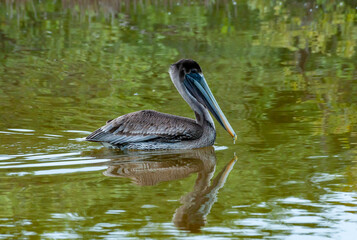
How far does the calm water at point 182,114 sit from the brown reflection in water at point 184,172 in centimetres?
2

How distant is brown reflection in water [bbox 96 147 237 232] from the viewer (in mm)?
4453

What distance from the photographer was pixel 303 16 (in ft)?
54.3

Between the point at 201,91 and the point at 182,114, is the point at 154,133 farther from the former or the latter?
the point at 182,114

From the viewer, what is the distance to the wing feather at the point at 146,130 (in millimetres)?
6684

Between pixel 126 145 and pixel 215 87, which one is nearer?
pixel 126 145

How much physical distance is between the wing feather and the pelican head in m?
0.34

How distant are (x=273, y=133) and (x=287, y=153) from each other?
0.82m

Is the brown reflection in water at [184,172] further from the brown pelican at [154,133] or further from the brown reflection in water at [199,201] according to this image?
→ the brown pelican at [154,133]

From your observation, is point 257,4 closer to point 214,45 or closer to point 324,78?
point 214,45

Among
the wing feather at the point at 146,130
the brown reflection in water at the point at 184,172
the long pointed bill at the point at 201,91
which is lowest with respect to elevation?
the brown reflection in water at the point at 184,172

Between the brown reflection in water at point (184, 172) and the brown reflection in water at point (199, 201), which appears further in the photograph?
the brown reflection in water at point (184, 172)

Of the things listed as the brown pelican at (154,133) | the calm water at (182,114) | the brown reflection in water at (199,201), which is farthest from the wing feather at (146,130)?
the brown reflection in water at (199,201)

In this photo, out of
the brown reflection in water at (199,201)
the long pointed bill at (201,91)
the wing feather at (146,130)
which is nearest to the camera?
the brown reflection in water at (199,201)

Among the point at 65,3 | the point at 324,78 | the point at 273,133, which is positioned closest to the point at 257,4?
the point at 65,3
